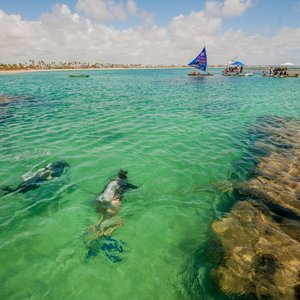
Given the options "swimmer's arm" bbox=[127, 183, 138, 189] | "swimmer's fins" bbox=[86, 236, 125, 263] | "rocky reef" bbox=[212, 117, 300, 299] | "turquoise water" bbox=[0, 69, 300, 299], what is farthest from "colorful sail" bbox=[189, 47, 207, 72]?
"swimmer's fins" bbox=[86, 236, 125, 263]

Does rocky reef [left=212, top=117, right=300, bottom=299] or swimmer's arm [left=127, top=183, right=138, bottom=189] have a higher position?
rocky reef [left=212, top=117, right=300, bottom=299]

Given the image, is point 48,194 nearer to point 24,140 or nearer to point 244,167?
point 24,140

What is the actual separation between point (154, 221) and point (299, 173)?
6232 millimetres

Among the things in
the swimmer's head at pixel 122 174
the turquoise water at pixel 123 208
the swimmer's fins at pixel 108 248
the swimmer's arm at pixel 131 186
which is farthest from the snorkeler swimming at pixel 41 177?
the swimmer's fins at pixel 108 248

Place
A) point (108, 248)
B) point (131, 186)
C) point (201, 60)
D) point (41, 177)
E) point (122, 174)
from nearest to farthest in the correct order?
1. point (108, 248)
2. point (131, 186)
3. point (41, 177)
4. point (122, 174)
5. point (201, 60)

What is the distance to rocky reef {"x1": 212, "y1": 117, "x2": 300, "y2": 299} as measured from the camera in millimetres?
4391

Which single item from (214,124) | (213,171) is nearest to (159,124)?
(214,124)

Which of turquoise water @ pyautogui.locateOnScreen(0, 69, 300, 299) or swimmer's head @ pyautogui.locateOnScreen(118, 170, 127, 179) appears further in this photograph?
swimmer's head @ pyautogui.locateOnScreen(118, 170, 127, 179)

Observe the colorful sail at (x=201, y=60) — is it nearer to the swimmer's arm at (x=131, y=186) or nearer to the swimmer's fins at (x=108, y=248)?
the swimmer's arm at (x=131, y=186)

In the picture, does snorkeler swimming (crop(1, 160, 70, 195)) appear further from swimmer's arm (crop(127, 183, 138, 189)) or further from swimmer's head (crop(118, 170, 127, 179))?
swimmer's arm (crop(127, 183, 138, 189))

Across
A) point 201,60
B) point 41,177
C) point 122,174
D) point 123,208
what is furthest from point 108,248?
point 201,60

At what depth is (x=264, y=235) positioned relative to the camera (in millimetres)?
5609

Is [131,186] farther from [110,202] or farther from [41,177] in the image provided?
[41,177]

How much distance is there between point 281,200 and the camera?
6.94 m
